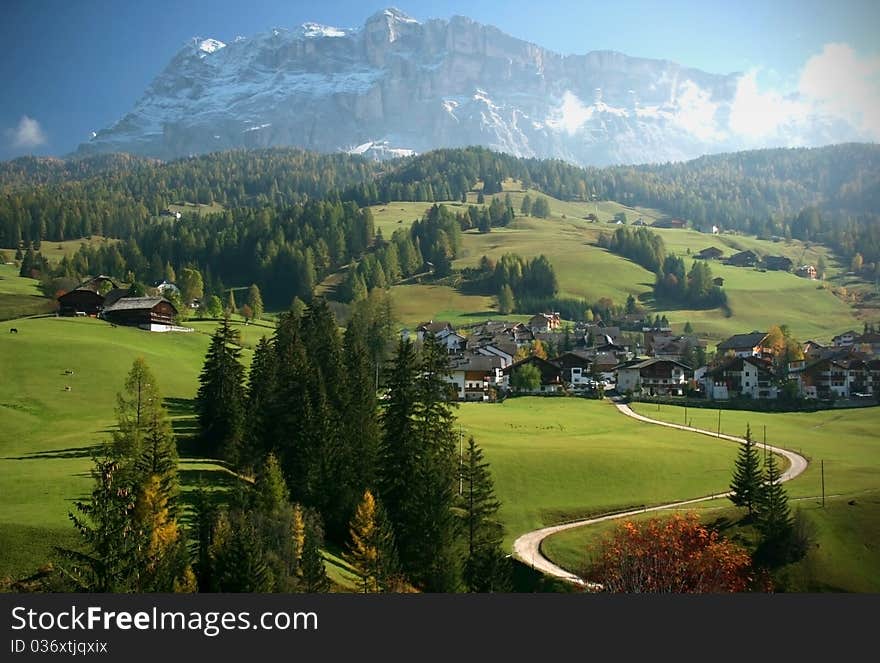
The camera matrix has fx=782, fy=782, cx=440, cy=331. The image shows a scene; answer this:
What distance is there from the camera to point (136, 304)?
74.8 m

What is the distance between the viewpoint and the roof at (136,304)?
73.9m

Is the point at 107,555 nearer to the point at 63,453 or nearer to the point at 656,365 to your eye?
the point at 63,453

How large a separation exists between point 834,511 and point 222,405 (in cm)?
2638

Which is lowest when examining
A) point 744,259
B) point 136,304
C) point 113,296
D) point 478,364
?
point 478,364

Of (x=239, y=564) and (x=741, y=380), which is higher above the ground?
(x=239, y=564)

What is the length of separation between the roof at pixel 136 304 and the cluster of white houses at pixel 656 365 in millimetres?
29016

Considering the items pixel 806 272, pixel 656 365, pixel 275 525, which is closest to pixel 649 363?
pixel 656 365

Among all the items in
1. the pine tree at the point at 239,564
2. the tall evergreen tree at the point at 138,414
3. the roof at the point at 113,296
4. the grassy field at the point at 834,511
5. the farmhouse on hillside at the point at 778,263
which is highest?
the farmhouse on hillside at the point at 778,263

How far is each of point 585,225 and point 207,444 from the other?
488 ft

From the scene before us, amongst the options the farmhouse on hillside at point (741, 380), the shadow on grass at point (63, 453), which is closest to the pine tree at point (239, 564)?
the shadow on grass at point (63, 453)

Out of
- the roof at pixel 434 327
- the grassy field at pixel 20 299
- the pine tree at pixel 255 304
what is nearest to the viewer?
the grassy field at pixel 20 299

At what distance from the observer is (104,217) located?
161 meters

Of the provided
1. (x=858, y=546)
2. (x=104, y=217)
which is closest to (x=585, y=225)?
(x=104, y=217)

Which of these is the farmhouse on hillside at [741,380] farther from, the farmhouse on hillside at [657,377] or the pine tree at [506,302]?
the pine tree at [506,302]
